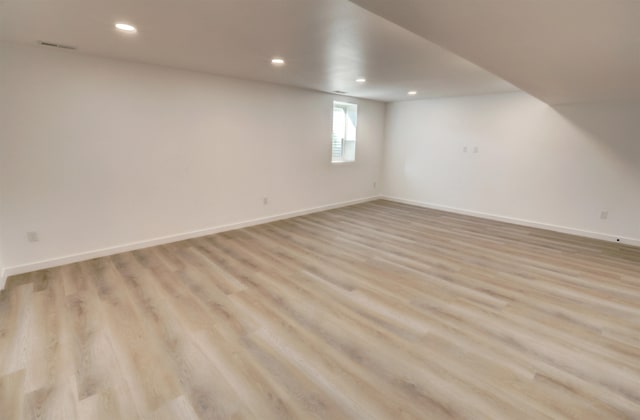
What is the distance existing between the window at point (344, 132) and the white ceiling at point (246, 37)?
7.19 feet

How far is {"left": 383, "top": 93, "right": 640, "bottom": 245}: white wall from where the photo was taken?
442 cm

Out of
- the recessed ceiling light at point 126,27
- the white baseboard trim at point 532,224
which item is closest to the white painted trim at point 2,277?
the recessed ceiling light at point 126,27

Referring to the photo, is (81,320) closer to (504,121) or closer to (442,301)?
(442,301)

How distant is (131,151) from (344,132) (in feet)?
13.5

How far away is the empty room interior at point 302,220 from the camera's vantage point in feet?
5.63

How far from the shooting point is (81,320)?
234 centimetres

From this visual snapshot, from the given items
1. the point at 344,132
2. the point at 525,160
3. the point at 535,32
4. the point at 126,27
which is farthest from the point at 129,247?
the point at 525,160

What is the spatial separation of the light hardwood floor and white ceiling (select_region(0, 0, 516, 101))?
2.05 meters

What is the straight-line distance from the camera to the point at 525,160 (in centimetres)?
519

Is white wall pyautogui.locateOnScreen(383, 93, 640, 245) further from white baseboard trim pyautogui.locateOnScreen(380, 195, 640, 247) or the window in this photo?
the window

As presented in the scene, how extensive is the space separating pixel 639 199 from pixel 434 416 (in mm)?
4975

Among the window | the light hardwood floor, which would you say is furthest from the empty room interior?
the window

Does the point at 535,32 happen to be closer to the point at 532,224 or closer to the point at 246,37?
the point at 246,37

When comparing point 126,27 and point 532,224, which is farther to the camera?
point 532,224
